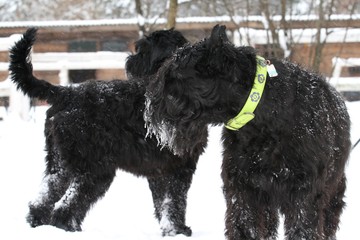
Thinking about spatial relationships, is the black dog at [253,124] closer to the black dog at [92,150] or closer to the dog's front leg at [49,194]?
the black dog at [92,150]

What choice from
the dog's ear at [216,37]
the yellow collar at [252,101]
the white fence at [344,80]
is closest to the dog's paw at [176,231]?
the yellow collar at [252,101]

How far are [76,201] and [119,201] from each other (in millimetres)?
1974

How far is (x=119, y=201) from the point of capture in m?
6.89

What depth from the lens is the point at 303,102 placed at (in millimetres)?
3582

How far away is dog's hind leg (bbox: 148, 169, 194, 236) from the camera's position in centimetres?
521

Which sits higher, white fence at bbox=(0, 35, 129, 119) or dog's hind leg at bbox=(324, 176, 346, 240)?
dog's hind leg at bbox=(324, 176, 346, 240)

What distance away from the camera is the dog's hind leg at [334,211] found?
14.5 feet

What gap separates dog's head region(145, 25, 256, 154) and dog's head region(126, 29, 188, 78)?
2.06m

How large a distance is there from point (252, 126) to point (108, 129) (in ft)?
6.19

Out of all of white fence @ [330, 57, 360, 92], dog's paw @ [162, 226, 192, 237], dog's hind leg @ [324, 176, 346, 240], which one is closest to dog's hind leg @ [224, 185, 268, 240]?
dog's hind leg @ [324, 176, 346, 240]

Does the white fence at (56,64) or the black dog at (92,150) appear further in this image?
the white fence at (56,64)

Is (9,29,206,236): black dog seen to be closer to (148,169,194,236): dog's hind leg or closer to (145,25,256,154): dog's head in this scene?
(148,169,194,236): dog's hind leg

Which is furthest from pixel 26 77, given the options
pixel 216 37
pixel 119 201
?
pixel 216 37

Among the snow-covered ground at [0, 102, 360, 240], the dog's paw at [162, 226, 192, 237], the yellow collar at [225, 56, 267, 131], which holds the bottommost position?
the snow-covered ground at [0, 102, 360, 240]
